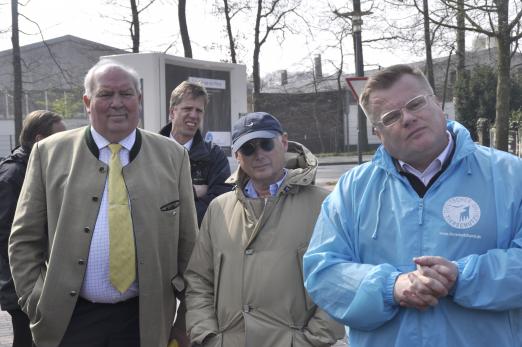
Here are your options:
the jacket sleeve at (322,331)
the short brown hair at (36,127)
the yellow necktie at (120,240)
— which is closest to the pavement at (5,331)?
the short brown hair at (36,127)

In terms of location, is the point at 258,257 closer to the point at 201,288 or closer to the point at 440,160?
the point at 201,288

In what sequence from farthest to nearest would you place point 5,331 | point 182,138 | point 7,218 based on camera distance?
point 5,331, point 182,138, point 7,218

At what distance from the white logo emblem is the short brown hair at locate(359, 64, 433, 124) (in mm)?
463

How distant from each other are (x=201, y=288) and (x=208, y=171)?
155 cm

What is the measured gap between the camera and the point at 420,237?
2312 millimetres

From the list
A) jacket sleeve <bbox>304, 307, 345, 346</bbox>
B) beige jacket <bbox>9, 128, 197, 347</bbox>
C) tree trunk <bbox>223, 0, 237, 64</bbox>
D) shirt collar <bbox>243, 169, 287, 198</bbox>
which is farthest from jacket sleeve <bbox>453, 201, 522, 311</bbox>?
tree trunk <bbox>223, 0, 237, 64</bbox>

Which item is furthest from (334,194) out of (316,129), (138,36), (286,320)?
(316,129)

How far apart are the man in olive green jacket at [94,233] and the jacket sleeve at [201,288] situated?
20 centimetres

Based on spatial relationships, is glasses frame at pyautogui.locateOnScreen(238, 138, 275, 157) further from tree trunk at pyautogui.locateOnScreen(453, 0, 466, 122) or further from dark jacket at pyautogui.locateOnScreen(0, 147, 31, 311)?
tree trunk at pyautogui.locateOnScreen(453, 0, 466, 122)

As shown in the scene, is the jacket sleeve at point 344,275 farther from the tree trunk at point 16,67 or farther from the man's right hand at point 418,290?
the tree trunk at point 16,67

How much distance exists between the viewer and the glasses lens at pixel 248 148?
10.5 feet

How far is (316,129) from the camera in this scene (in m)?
48.2

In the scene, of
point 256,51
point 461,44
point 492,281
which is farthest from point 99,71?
point 256,51

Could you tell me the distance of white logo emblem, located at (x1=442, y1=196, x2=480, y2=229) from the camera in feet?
7.41
